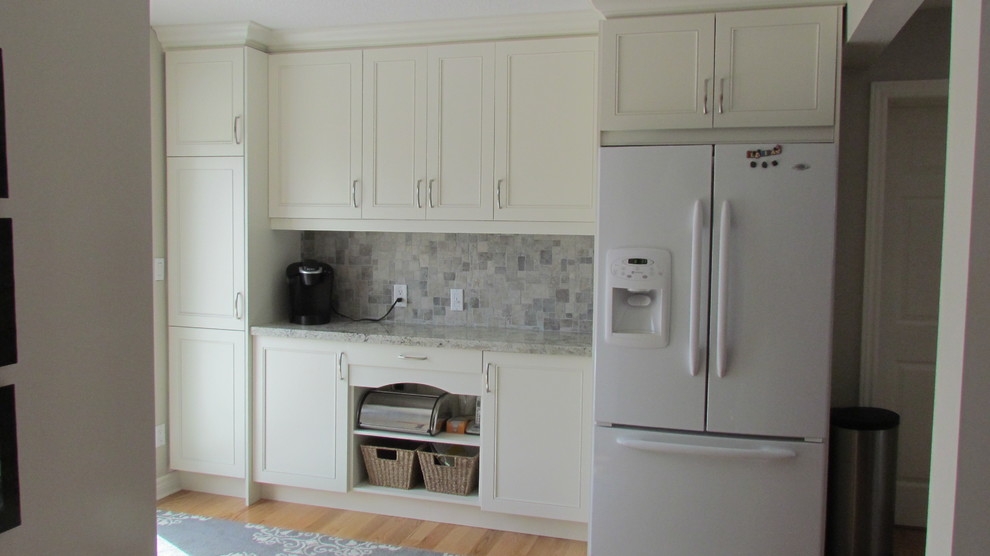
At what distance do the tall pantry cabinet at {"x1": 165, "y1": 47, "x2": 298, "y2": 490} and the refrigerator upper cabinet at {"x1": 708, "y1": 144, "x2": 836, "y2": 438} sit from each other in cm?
217

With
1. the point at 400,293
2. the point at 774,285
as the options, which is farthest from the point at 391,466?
the point at 774,285

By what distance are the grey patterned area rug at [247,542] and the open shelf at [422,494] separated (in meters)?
0.29

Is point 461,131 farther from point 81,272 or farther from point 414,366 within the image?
point 81,272

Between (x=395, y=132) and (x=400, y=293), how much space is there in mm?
848

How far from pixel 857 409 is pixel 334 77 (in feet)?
9.36

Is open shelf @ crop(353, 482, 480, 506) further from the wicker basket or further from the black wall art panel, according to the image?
the black wall art panel

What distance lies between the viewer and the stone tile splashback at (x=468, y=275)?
3576 mm

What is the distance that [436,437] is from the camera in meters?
3.40

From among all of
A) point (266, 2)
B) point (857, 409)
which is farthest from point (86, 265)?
point (857, 409)

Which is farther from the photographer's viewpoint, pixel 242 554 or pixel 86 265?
pixel 242 554

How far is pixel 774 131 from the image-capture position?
274 centimetres

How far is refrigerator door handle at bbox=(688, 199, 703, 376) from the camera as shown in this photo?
266 centimetres

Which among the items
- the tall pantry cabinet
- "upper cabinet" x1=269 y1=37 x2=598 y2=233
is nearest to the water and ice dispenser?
"upper cabinet" x1=269 y1=37 x2=598 y2=233

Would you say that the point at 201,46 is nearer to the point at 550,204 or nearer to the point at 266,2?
the point at 266,2
